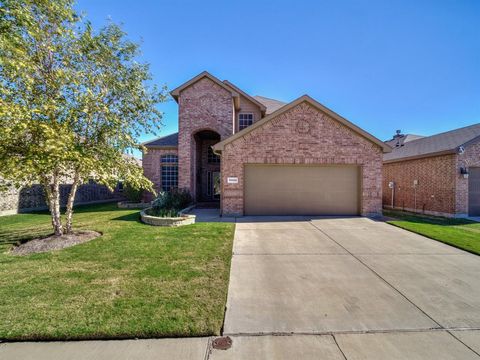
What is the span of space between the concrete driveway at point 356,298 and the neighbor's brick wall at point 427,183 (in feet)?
25.7

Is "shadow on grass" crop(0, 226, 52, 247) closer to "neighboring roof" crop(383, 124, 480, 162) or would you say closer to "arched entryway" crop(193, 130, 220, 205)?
"arched entryway" crop(193, 130, 220, 205)

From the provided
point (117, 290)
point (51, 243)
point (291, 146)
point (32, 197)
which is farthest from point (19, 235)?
point (291, 146)

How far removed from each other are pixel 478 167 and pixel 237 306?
625 inches

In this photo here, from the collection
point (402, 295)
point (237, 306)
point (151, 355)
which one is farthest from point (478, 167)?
point (151, 355)

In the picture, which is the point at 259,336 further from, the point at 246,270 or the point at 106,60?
the point at 106,60

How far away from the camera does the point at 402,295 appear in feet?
12.9

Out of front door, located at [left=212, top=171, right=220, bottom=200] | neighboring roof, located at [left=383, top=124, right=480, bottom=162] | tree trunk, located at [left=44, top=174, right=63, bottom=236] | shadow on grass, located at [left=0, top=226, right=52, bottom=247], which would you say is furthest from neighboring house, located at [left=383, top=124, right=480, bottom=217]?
shadow on grass, located at [left=0, top=226, right=52, bottom=247]

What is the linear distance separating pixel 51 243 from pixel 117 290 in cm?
418

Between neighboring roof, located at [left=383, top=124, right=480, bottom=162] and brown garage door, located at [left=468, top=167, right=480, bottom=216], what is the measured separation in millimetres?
1558

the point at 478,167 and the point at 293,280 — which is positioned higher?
the point at 478,167

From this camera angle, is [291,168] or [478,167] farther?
[478,167]

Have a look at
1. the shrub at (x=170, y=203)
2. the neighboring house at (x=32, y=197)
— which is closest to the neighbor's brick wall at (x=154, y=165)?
the neighboring house at (x=32, y=197)

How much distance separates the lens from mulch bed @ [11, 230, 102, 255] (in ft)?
20.1

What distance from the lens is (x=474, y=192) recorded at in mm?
12508
